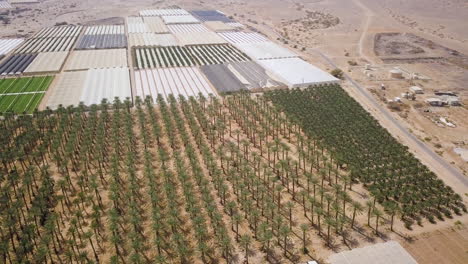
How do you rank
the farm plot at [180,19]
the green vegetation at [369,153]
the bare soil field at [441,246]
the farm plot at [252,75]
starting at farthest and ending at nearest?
the farm plot at [180,19] → the farm plot at [252,75] → the green vegetation at [369,153] → the bare soil field at [441,246]

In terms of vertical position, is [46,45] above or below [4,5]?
below

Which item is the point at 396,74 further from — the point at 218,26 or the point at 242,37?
the point at 218,26

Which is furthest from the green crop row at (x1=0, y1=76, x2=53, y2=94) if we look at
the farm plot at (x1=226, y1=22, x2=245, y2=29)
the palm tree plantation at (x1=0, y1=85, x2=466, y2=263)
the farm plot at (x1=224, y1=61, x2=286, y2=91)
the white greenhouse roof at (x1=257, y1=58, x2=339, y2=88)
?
the farm plot at (x1=226, y1=22, x2=245, y2=29)

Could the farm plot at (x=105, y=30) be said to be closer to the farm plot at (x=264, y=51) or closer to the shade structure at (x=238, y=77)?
the farm plot at (x=264, y=51)

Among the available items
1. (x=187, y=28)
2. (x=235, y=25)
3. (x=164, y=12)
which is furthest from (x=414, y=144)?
(x=164, y=12)

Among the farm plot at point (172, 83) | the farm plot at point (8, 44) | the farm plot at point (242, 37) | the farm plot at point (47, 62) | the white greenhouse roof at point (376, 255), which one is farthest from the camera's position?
the farm plot at point (242, 37)

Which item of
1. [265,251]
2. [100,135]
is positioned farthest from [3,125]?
[265,251]

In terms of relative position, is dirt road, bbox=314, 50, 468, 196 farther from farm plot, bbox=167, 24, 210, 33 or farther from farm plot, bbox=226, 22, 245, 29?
farm plot, bbox=167, 24, 210, 33

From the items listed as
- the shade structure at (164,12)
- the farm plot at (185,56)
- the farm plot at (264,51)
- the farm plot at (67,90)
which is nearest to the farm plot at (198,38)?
the farm plot at (185,56)
